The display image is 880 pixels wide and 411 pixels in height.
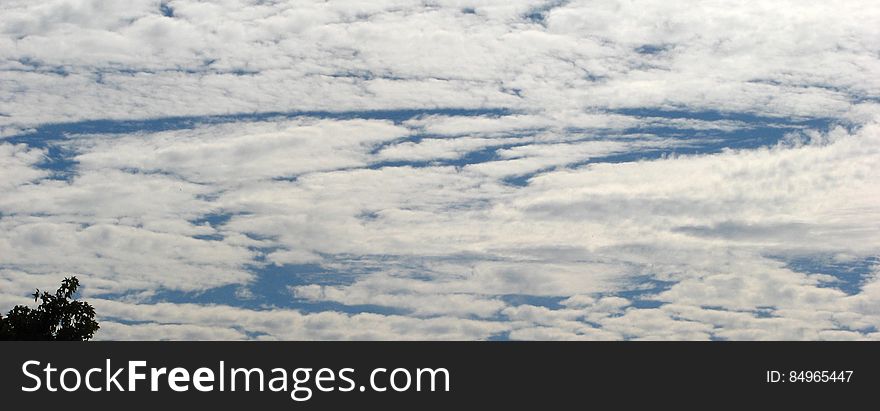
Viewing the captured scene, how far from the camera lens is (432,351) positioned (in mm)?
53781

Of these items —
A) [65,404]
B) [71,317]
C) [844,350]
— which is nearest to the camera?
[65,404]

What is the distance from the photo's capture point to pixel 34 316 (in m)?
75.2

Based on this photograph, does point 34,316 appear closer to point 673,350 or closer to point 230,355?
point 230,355

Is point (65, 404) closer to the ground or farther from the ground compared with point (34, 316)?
closer to the ground

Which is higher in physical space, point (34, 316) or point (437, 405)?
point (34, 316)

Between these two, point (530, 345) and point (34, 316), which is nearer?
point (530, 345)

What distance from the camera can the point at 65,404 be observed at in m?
52.6

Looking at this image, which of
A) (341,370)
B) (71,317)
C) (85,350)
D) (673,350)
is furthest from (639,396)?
(71,317)

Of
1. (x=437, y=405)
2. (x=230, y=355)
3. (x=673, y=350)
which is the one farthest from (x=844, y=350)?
(x=230, y=355)

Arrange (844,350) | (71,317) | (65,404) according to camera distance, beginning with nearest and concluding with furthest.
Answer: (65,404), (844,350), (71,317)

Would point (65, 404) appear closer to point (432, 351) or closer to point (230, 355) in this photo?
point (230, 355)

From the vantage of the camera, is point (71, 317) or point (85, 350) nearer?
point (85, 350)

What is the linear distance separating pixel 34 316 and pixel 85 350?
23758mm

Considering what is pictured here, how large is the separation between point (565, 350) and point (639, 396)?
12.2 feet
